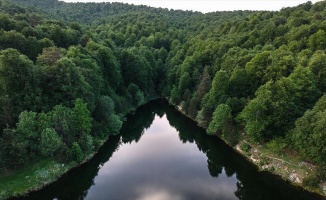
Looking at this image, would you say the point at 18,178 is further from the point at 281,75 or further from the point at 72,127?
the point at 281,75

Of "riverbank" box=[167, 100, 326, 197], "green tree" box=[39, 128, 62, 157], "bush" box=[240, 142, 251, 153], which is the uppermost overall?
"green tree" box=[39, 128, 62, 157]

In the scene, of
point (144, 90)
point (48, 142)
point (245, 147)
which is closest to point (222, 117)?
point (245, 147)

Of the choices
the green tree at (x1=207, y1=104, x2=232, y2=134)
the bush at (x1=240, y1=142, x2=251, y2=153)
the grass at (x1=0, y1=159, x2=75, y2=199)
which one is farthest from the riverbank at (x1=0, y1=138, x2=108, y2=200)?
the bush at (x1=240, y1=142, x2=251, y2=153)

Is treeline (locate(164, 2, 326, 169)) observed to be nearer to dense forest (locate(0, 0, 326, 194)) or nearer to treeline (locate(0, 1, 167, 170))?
dense forest (locate(0, 0, 326, 194))

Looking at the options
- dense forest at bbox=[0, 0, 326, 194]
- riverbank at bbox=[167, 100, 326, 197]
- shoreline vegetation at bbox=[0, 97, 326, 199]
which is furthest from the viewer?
dense forest at bbox=[0, 0, 326, 194]

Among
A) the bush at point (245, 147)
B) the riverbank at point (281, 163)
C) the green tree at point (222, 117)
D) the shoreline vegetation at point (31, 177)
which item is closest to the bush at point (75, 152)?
the shoreline vegetation at point (31, 177)

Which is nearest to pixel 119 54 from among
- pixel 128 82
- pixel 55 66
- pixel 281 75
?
pixel 128 82

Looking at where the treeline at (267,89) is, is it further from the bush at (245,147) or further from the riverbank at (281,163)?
the bush at (245,147)
